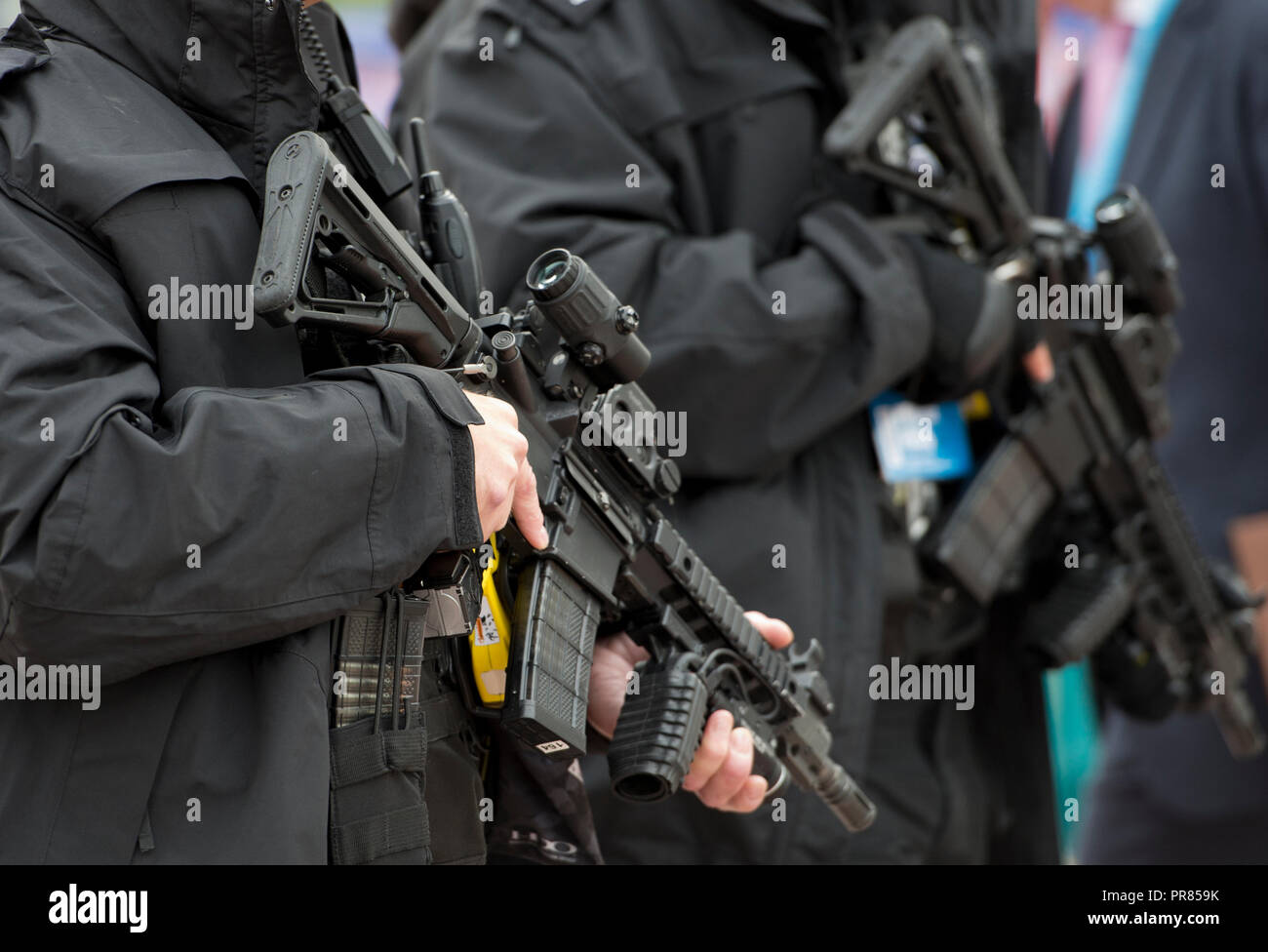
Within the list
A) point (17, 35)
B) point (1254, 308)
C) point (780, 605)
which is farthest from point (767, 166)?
point (1254, 308)

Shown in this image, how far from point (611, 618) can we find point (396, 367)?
0.55 metres

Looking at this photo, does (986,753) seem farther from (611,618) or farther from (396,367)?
(396,367)

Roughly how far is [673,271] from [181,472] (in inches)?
48.8

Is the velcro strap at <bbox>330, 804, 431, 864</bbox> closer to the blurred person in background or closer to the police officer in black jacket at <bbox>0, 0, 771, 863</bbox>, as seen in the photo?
the police officer in black jacket at <bbox>0, 0, 771, 863</bbox>

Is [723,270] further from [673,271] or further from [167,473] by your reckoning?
[167,473]

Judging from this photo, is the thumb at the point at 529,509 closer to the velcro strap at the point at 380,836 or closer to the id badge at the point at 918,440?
the velcro strap at the point at 380,836

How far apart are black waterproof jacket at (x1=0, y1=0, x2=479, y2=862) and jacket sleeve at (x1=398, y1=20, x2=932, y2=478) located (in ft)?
2.96

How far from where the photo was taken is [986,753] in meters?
2.80

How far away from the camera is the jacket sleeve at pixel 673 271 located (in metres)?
2.23

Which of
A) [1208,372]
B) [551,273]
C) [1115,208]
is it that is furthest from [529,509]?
[1208,372]

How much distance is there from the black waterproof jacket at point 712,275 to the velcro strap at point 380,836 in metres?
0.93

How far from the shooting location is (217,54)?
1.34 meters

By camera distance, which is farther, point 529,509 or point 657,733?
point 657,733

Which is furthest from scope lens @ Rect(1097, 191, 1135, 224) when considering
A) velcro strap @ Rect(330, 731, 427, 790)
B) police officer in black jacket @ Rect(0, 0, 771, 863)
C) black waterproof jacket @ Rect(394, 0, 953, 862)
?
velcro strap @ Rect(330, 731, 427, 790)
